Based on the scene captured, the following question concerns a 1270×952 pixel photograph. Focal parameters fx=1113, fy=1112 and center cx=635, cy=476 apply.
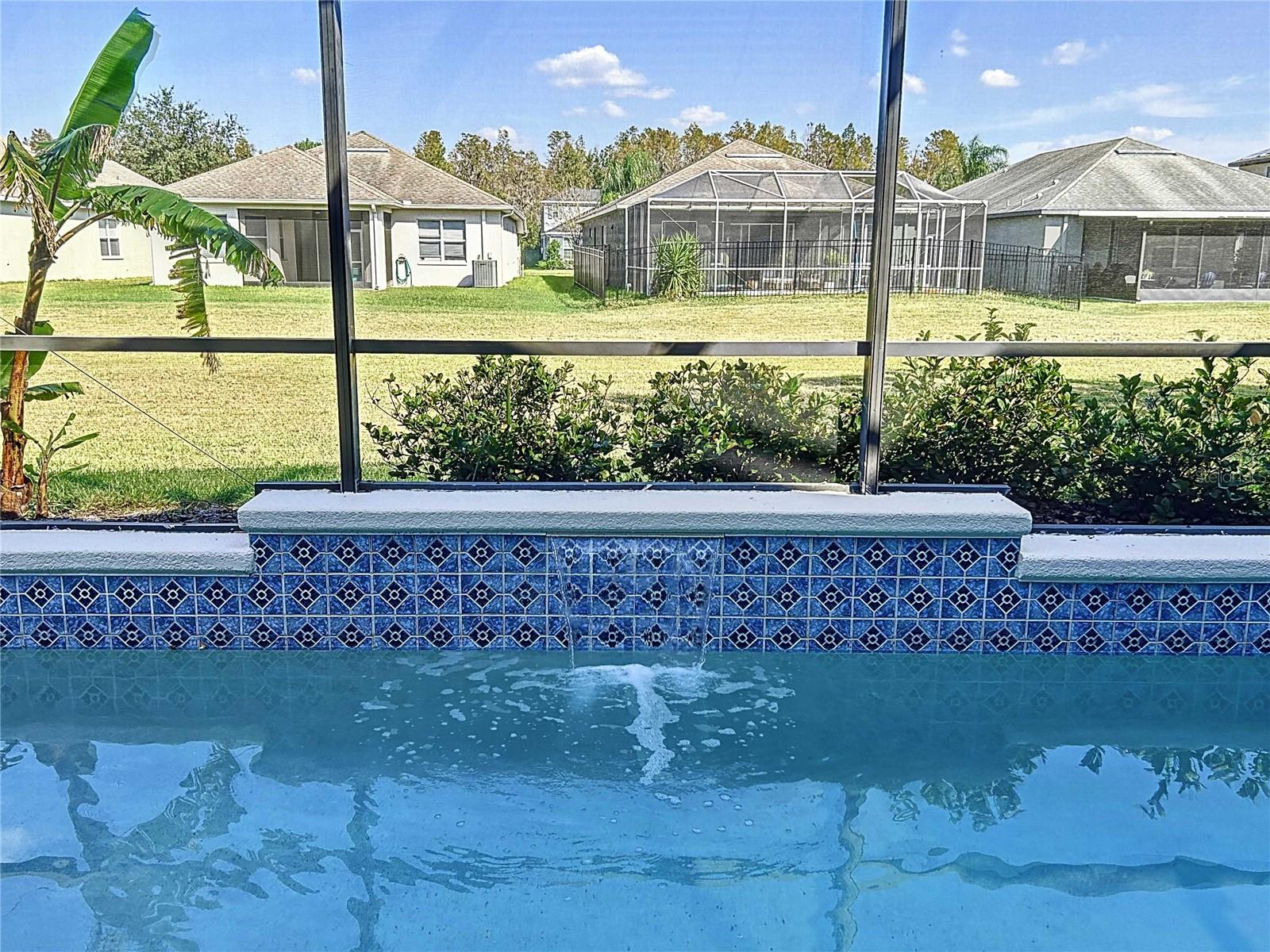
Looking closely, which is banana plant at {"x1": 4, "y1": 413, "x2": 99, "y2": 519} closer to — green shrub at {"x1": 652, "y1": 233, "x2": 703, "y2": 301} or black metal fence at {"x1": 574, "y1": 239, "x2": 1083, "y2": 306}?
black metal fence at {"x1": 574, "y1": 239, "x2": 1083, "y2": 306}

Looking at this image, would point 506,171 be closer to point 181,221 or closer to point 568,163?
point 568,163

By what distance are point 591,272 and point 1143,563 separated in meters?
2.40

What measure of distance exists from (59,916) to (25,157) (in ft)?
9.96

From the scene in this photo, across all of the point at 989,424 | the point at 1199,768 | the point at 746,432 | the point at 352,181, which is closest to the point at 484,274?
the point at 352,181

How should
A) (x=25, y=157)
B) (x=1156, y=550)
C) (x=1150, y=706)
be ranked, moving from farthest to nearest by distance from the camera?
1. (x=25, y=157)
2. (x=1156, y=550)
3. (x=1150, y=706)

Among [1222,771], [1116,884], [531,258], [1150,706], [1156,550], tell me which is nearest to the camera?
[1116,884]

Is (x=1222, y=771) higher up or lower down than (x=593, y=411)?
lower down

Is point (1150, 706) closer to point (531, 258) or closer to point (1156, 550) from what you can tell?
point (1156, 550)

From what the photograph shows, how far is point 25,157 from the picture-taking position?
14.1ft

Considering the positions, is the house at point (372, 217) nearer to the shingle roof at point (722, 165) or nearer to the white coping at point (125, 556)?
the shingle roof at point (722, 165)

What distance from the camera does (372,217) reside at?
4.52m

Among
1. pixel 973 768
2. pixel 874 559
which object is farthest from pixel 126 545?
pixel 973 768

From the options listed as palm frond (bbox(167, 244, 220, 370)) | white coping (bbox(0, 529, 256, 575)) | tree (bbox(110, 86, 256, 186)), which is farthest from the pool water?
tree (bbox(110, 86, 256, 186))

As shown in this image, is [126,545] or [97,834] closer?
[97,834]
